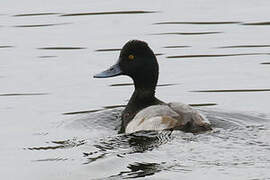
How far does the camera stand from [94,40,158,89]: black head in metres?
12.9

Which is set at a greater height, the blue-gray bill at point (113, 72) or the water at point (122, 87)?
the blue-gray bill at point (113, 72)

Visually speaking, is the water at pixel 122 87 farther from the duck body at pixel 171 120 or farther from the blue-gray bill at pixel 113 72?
the blue-gray bill at pixel 113 72

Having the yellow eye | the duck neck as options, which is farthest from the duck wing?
the yellow eye

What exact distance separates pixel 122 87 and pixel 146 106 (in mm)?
2088

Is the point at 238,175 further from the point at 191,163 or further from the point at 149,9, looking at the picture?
the point at 149,9

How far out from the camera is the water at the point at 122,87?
10.6 m

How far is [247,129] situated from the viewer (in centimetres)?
1209

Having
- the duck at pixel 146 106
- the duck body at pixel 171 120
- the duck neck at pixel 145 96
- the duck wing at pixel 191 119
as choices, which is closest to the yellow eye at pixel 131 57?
the duck at pixel 146 106

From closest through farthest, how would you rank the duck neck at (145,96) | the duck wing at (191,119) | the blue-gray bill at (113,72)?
the duck wing at (191,119)
the duck neck at (145,96)
the blue-gray bill at (113,72)

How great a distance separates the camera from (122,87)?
1505 cm

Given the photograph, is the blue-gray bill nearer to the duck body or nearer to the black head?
the black head

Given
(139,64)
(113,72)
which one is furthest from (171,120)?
(113,72)

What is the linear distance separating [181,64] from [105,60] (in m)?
1.25

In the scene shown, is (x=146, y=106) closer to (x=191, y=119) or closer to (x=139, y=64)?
(x=139, y=64)
